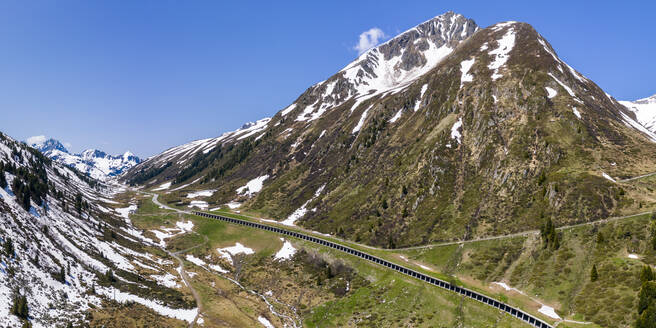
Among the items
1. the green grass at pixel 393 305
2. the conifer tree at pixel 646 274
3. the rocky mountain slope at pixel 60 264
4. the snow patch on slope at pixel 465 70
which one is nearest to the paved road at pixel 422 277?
the green grass at pixel 393 305

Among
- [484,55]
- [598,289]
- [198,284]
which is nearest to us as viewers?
[598,289]

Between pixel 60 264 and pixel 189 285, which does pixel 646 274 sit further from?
pixel 60 264

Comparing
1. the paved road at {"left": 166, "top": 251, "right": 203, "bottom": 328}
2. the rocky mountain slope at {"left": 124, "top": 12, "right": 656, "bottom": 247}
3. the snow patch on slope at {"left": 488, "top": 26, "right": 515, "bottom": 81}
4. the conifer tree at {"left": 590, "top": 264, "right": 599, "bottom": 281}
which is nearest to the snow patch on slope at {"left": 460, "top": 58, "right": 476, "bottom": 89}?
the rocky mountain slope at {"left": 124, "top": 12, "right": 656, "bottom": 247}

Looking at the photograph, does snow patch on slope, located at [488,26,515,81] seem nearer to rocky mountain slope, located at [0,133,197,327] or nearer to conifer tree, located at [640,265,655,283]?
conifer tree, located at [640,265,655,283]

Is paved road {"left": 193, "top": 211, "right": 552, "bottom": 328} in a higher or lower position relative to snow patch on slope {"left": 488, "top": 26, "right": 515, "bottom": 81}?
lower

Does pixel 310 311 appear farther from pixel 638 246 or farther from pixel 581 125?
pixel 581 125

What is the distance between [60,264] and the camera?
82.2 meters

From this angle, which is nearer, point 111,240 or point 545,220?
point 545,220

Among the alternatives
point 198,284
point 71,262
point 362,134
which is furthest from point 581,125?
point 71,262

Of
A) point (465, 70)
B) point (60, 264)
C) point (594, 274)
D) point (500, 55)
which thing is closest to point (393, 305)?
point (594, 274)

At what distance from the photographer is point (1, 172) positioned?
349 feet

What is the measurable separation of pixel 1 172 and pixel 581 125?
172382mm

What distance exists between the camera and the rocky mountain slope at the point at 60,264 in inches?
2591

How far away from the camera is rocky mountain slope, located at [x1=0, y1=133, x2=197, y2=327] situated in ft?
216
